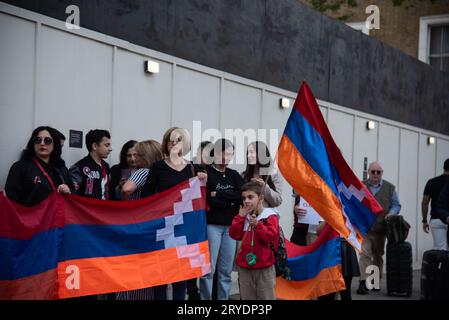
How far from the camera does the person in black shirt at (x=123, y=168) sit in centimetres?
914

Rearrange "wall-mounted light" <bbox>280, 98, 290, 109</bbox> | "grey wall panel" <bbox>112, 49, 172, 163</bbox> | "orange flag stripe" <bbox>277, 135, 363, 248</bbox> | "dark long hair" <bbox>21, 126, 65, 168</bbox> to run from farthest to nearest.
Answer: "wall-mounted light" <bbox>280, 98, 290, 109</bbox>
"grey wall panel" <bbox>112, 49, 172, 163</bbox>
"dark long hair" <bbox>21, 126, 65, 168</bbox>
"orange flag stripe" <bbox>277, 135, 363, 248</bbox>

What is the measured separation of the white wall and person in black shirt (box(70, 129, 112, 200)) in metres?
0.35

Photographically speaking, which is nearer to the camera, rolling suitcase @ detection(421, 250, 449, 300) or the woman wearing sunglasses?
the woman wearing sunglasses

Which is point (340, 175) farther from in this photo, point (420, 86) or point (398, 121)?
point (420, 86)

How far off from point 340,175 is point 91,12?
143 inches

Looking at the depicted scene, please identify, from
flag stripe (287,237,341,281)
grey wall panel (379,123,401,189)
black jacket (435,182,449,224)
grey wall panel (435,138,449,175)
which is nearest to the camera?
flag stripe (287,237,341,281)

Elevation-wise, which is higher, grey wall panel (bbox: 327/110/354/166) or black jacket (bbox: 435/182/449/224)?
grey wall panel (bbox: 327/110/354/166)

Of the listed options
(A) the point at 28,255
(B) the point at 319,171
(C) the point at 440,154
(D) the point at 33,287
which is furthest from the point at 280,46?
(C) the point at 440,154

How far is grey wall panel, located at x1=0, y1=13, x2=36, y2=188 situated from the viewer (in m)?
8.26

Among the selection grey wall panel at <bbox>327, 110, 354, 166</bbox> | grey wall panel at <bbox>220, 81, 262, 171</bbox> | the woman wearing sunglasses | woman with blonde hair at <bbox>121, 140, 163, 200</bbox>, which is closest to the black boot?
grey wall panel at <bbox>220, 81, 262, 171</bbox>

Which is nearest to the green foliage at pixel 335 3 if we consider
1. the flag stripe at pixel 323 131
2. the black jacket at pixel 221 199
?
the black jacket at pixel 221 199

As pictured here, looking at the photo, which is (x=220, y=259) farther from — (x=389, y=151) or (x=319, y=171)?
(x=389, y=151)

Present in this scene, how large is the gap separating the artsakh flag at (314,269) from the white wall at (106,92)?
2.54m

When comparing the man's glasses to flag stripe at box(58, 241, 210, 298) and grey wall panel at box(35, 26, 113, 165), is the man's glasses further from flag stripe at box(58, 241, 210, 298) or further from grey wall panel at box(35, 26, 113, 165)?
flag stripe at box(58, 241, 210, 298)
